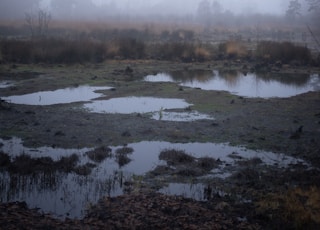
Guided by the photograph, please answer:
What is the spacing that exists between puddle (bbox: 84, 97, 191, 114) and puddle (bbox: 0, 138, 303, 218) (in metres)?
5.13

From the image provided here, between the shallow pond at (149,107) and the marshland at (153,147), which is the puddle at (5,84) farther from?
the shallow pond at (149,107)

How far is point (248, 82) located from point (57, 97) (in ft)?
46.5

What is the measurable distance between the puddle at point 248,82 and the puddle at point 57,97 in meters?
6.88

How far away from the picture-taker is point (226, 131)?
50.6 ft

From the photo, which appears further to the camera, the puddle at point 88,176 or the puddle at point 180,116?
the puddle at point 180,116

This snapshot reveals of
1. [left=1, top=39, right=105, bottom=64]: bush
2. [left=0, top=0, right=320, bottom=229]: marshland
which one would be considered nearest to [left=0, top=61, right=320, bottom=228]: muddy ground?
[left=0, top=0, right=320, bottom=229]: marshland

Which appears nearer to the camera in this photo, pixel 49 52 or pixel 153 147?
pixel 153 147

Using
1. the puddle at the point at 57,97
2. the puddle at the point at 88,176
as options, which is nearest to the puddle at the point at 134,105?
the puddle at the point at 57,97

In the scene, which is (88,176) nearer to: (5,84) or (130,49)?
(5,84)

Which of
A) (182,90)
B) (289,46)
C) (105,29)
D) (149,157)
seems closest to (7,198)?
(149,157)

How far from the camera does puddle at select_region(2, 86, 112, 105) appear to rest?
20531 mm

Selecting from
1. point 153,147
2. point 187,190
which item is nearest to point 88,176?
point 187,190

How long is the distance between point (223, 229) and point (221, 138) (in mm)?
6847

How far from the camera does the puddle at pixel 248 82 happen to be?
25.8 m
